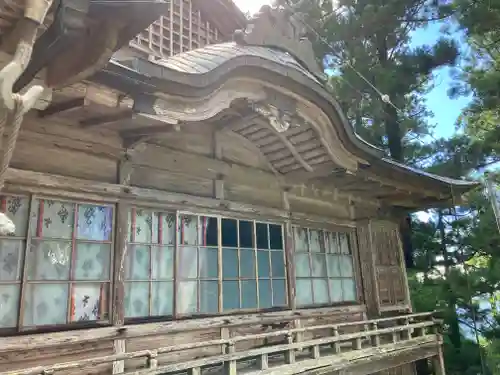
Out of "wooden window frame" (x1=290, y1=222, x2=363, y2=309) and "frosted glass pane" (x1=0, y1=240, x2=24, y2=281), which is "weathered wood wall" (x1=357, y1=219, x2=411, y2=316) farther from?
"frosted glass pane" (x1=0, y1=240, x2=24, y2=281)

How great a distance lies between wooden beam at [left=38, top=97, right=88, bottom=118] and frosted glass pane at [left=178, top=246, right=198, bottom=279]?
7.59ft

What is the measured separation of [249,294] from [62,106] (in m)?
3.76

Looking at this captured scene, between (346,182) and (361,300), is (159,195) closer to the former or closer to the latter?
(346,182)

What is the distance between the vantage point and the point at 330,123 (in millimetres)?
6422

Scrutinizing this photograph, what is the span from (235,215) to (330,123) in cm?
198

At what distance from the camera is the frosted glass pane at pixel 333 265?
316 inches

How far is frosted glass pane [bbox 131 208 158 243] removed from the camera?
17.3 feet

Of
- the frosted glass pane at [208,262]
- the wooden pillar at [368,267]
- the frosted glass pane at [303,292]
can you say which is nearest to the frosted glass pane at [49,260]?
the frosted glass pane at [208,262]

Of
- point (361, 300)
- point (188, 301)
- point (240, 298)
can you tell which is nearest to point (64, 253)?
point (188, 301)

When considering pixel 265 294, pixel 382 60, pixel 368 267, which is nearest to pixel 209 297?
pixel 265 294

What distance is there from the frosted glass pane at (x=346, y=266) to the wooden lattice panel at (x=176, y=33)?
4789mm

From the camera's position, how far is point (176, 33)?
6.86 metres

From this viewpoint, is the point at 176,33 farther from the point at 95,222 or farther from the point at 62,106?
the point at 95,222

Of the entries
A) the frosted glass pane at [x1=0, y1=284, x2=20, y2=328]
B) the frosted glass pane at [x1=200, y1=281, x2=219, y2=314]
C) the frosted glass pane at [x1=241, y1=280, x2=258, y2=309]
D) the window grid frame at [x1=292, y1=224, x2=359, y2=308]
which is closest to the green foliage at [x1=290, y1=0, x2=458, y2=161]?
the window grid frame at [x1=292, y1=224, x2=359, y2=308]
